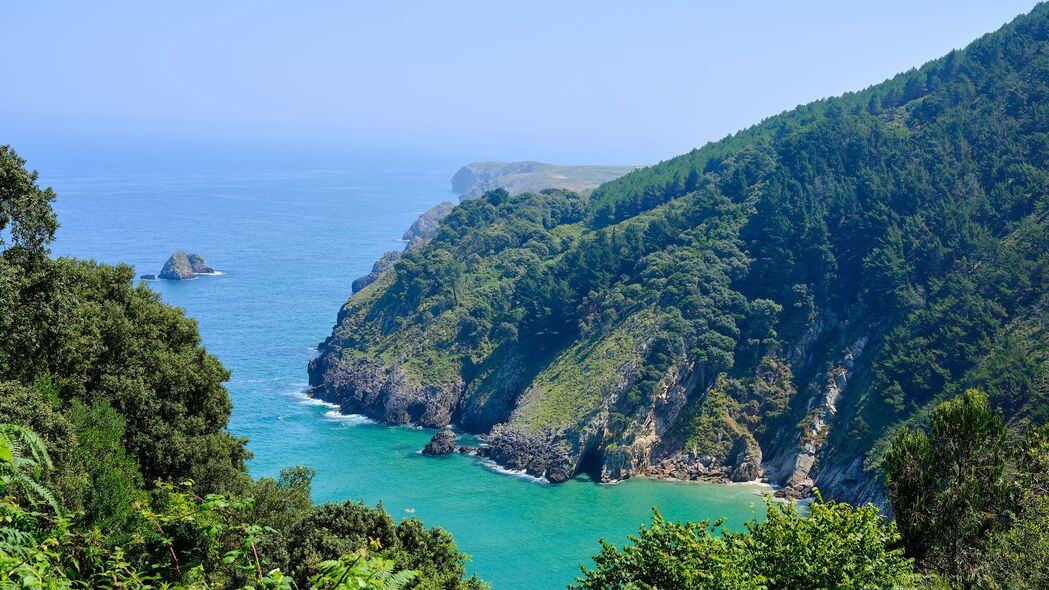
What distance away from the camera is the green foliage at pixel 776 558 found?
2092 centimetres

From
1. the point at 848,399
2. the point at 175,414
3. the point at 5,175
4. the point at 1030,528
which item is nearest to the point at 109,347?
the point at 175,414

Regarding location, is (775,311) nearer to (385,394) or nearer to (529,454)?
(529,454)

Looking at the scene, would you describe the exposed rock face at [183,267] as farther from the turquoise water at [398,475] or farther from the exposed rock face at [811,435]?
the exposed rock face at [811,435]

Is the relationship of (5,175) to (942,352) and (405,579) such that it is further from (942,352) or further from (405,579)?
(942,352)

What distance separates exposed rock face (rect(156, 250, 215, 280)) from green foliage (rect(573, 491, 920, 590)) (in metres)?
134

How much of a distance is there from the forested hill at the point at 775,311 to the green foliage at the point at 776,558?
44.9 m

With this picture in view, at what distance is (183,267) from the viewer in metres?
144

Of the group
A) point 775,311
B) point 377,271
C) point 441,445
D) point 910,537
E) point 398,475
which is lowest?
point 398,475

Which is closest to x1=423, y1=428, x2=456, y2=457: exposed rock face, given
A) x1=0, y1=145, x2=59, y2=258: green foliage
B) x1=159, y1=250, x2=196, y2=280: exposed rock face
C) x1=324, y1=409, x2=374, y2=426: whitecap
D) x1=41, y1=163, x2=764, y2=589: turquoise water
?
x1=41, y1=163, x2=764, y2=589: turquoise water

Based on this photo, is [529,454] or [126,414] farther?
[529,454]

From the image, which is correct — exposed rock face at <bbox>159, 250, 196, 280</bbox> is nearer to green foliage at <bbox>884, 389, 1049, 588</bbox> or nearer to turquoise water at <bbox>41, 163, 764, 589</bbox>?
turquoise water at <bbox>41, 163, 764, 589</bbox>

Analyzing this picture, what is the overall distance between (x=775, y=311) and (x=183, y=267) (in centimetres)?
10287

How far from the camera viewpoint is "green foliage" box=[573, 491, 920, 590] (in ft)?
68.6

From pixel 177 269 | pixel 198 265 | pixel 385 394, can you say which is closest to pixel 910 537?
pixel 385 394
